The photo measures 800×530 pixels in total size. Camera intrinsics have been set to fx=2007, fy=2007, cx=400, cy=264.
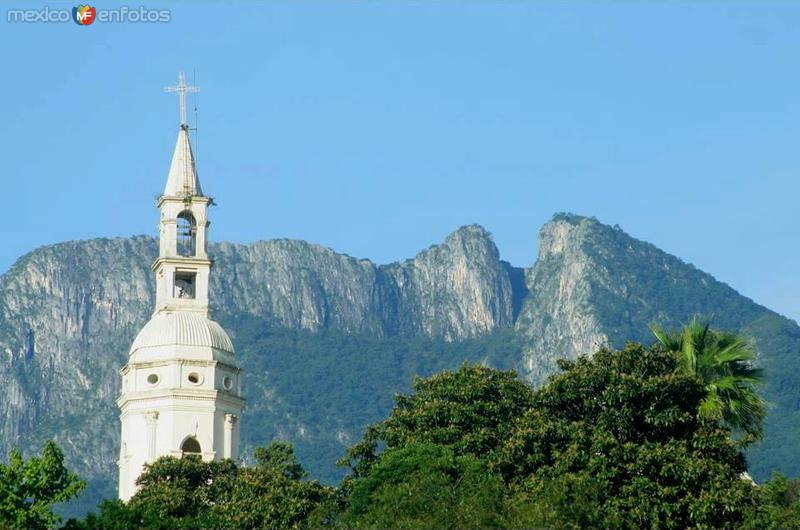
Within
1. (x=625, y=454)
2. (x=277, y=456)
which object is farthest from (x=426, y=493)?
(x=277, y=456)

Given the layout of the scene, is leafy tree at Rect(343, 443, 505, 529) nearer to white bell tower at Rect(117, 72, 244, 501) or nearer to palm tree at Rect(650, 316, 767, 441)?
Answer: palm tree at Rect(650, 316, 767, 441)

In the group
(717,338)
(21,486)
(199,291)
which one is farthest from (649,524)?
(199,291)

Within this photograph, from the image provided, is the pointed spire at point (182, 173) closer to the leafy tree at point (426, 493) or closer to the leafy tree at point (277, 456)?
the leafy tree at point (277, 456)

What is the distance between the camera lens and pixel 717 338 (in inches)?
2894

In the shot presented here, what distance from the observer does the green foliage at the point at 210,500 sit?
73.9 meters

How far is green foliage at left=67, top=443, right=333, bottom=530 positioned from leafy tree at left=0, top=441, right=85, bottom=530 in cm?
120

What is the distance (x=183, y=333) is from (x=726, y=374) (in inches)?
1044

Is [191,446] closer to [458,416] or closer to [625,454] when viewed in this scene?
[458,416]

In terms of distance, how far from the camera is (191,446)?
87.9 meters

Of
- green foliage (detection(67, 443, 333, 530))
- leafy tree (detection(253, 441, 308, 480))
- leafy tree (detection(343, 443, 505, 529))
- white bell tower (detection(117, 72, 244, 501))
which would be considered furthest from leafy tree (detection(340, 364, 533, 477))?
leafy tree (detection(253, 441, 308, 480))

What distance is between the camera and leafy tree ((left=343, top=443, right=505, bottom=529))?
222ft

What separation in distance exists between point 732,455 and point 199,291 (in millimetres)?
28761

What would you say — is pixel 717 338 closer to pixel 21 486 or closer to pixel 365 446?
pixel 365 446

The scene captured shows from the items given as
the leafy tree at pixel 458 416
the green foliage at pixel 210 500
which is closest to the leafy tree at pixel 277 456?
the green foliage at pixel 210 500
